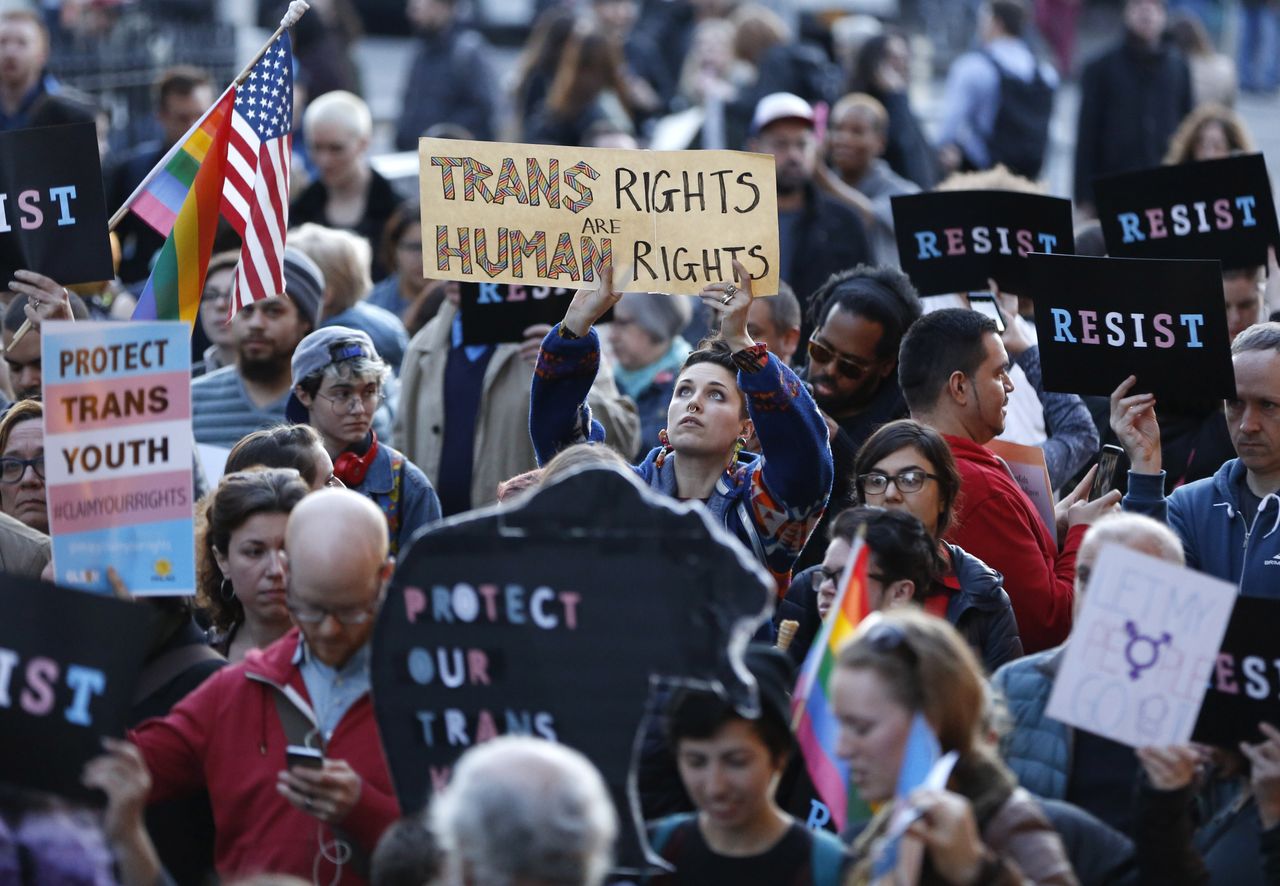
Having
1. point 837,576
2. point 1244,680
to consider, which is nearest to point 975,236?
point 837,576

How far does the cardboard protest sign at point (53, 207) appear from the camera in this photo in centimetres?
671

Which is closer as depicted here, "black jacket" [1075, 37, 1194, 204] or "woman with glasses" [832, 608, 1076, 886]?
"woman with glasses" [832, 608, 1076, 886]

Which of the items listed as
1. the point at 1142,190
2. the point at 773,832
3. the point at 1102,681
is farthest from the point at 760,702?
the point at 1142,190

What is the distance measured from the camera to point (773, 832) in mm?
4406

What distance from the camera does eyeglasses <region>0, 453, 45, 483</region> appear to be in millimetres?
6422

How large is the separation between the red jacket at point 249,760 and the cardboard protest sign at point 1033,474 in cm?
270

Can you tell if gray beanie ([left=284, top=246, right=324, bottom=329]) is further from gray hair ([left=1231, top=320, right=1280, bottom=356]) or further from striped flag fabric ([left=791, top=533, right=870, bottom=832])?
striped flag fabric ([left=791, top=533, right=870, bottom=832])

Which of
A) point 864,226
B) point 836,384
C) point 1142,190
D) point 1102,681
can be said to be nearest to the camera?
point 1102,681

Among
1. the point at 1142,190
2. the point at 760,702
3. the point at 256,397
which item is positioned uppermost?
the point at 1142,190

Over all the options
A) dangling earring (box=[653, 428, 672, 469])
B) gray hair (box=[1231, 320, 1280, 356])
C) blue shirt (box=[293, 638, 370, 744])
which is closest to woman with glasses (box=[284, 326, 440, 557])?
dangling earring (box=[653, 428, 672, 469])

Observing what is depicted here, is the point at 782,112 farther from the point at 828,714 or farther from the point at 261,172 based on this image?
the point at 828,714

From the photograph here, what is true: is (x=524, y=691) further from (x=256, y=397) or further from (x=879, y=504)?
(x=256, y=397)

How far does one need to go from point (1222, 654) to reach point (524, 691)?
1566mm

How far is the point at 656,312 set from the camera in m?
9.23
